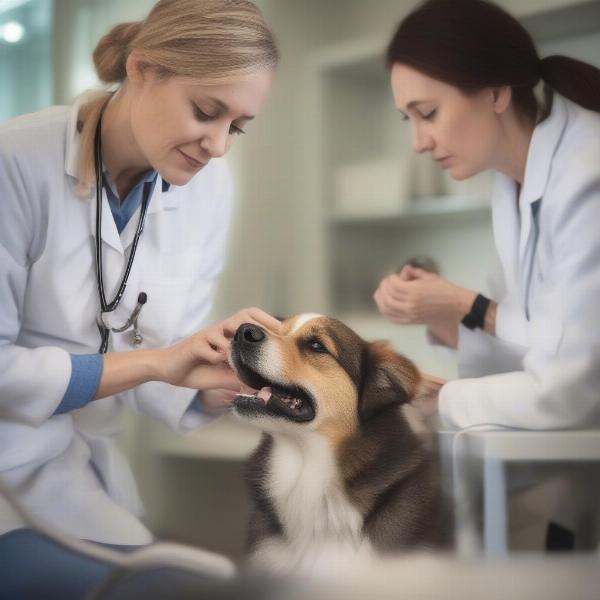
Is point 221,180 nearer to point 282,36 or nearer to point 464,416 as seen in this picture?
point 282,36

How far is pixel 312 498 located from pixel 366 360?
0.17 metres

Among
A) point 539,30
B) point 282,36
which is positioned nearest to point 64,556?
point 282,36

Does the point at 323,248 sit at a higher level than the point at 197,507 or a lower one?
higher

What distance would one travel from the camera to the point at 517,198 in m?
0.98

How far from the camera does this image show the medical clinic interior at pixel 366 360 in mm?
954

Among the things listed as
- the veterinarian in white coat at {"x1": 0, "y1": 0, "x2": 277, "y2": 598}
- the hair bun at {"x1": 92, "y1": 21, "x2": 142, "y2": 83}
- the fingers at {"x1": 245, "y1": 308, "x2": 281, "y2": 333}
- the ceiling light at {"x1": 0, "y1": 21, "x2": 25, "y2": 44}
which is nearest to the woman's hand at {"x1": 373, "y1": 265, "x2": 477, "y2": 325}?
the fingers at {"x1": 245, "y1": 308, "x2": 281, "y2": 333}

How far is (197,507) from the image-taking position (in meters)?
1.10

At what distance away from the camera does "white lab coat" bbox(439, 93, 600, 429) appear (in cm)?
94

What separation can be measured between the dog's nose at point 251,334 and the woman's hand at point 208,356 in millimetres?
33

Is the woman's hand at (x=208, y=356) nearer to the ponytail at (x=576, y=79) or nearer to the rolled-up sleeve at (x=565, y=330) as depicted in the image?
the rolled-up sleeve at (x=565, y=330)

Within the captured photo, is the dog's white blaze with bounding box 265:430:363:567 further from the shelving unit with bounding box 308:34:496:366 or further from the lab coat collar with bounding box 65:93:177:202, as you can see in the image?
the lab coat collar with bounding box 65:93:177:202

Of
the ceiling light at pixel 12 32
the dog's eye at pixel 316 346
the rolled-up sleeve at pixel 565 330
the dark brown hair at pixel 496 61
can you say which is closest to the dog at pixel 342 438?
the dog's eye at pixel 316 346

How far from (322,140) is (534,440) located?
0.43 m

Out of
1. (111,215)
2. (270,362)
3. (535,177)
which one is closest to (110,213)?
(111,215)
